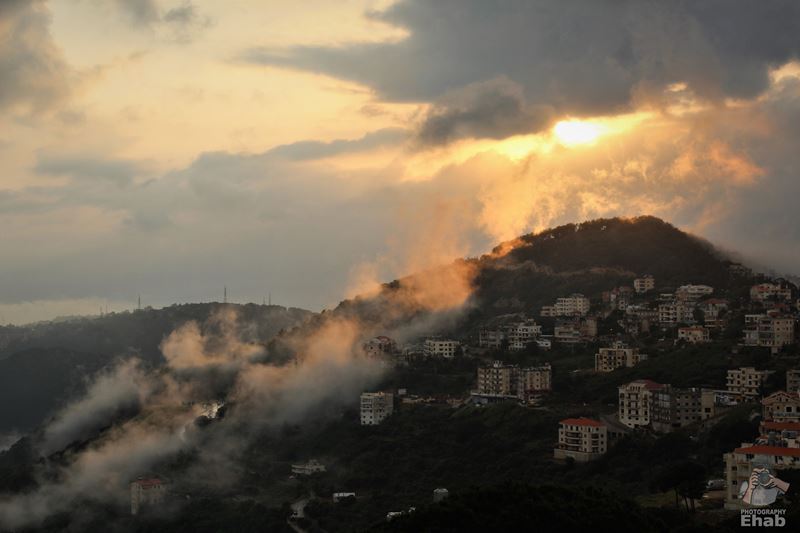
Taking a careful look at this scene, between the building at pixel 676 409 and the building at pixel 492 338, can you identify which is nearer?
the building at pixel 676 409

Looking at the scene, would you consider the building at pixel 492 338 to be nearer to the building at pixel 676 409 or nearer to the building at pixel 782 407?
the building at pixel 676 409

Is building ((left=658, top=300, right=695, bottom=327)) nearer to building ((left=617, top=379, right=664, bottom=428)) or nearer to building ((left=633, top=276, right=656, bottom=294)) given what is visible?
building ((left=633, top=276, right=656, bottom=294))

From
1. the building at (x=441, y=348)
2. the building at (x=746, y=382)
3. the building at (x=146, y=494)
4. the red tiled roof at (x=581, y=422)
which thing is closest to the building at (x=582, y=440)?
the red tiled roof at (x=581, y=422)

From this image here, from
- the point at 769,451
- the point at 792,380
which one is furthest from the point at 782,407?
the point at 769,451

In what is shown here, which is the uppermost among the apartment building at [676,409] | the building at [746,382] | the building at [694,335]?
the building at [694,335]

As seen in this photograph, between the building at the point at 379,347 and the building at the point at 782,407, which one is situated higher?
the building at the point at 379,347

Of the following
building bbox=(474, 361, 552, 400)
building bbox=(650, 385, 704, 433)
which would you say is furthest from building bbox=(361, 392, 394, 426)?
building bbox=(650, 385, 704, 433)
